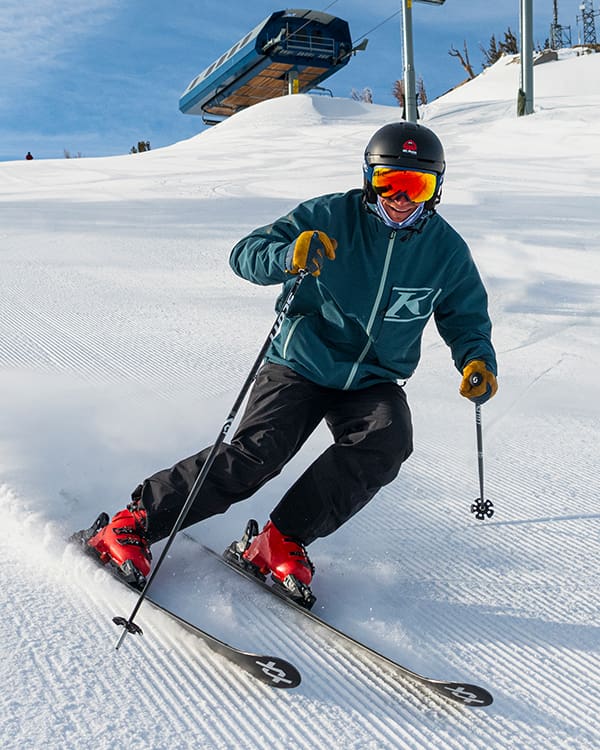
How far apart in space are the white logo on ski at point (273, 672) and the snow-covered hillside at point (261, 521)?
3 cm

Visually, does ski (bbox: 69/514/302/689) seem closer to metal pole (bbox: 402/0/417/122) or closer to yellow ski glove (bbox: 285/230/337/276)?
yellow ski glove (bbox: 285/230/337/276)

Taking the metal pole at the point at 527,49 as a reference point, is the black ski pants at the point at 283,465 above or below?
below

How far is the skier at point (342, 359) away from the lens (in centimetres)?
213

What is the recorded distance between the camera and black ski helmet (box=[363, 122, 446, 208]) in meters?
2.18

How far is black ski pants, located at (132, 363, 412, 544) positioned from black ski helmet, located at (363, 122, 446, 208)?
682 millimetres

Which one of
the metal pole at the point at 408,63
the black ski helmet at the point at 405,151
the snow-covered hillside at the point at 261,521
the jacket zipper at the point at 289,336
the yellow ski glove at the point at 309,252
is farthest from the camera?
the metal pole at the point at 408,63

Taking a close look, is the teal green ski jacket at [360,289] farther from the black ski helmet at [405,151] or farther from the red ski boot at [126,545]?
the red ski boot at [126,545]

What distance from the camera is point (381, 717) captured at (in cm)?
162

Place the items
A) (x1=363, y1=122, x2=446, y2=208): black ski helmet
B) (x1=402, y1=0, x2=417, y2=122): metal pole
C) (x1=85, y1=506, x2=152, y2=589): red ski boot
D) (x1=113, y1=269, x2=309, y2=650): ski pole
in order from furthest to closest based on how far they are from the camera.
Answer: (x1=402, y1=0, x2=417, y2=122): metal pole → (x1=363, y1=122, x2=446, y2=208): black ski helmet → (x1=85, y1=506, x2=152, y2=589): red ski boot → (x1=113, y1=269, x2=309, y2=650): ski pole

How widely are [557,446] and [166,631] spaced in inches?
86.0

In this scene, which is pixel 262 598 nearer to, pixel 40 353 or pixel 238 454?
pixel 238 454

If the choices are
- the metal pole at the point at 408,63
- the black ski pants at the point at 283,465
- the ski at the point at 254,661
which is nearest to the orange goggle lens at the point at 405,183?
the black ski pants at the point at 283,465

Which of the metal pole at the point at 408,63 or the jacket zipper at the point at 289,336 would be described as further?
the metal pole at the point at 408,63

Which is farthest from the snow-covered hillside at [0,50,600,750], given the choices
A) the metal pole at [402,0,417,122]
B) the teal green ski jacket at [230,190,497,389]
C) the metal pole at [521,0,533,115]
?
the metal pole at [521,0,533,115]
